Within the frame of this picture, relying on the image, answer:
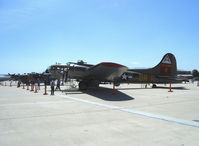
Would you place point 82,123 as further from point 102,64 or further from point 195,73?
→ point 195,73

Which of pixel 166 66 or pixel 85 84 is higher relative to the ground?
pixel 166 66

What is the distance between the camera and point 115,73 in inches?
632

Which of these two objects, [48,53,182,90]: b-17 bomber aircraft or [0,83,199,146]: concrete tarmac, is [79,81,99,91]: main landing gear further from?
[0,83,199,146]: concrete tarmac

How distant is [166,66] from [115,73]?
9.99 metres

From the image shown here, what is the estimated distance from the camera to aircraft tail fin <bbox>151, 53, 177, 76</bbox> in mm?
23281

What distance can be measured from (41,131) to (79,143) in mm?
1409

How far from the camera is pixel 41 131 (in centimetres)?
525

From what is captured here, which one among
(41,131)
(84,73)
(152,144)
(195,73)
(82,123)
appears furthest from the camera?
(195,73)

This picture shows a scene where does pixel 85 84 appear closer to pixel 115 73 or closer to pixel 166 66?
pixel 115 73

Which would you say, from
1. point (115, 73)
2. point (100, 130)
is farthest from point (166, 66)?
point (100, 130)

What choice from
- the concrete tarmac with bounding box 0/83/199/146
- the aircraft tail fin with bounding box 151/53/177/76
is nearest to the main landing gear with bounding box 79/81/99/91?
the aircraft tail fin with bounding box 151/53/177/76

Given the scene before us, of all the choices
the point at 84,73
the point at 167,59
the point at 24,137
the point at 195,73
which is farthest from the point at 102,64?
the point at 195,73

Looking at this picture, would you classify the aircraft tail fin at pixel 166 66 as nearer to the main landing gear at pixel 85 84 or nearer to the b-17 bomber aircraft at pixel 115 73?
the b-17 bomber aircraft at pixel 115 73

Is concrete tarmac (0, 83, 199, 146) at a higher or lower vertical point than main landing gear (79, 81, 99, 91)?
lower
